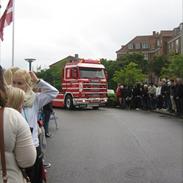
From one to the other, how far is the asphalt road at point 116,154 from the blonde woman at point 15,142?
4855mm

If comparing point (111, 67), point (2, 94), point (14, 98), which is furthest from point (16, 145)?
point (111, 67)

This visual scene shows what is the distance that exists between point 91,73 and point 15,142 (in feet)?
89.0

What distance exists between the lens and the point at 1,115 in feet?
11.8

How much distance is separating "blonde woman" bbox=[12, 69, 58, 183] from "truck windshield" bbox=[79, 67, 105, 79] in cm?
2432

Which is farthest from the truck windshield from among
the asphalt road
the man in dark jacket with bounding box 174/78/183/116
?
the asphalt road

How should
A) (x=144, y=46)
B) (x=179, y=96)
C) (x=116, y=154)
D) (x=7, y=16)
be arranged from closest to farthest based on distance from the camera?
(x=116, y=154)
(x=179, y=96)
(x=7, y=16)
(x=144, y=46)

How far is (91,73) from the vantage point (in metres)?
30.7

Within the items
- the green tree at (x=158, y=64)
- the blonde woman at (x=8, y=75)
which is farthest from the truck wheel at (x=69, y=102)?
the green tree at (x=158, y=64)

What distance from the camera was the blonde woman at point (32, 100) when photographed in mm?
5234

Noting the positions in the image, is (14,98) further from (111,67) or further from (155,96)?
(111,67)

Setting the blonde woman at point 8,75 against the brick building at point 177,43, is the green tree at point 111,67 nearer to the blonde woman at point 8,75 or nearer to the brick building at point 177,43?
the brick building at point 177,43

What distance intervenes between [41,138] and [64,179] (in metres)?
2.22

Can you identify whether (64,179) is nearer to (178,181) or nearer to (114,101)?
(178,181)

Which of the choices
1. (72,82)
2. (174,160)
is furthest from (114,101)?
(174,160)
